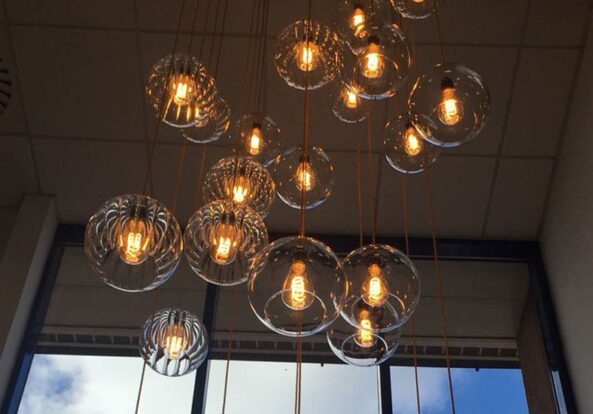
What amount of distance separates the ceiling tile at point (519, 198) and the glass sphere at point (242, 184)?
8.54 ft

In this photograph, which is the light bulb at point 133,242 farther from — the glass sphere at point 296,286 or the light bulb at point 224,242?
the glass sphere at point 296,286

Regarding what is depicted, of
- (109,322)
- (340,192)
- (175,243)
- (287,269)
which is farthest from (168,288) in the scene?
(287,269)

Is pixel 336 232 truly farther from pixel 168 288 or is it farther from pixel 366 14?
pixel 366 14

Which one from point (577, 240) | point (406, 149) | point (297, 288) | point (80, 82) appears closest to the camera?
point (297, 288)

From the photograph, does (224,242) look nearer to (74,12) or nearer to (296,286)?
(296,286)

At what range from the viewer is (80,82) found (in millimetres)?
4332

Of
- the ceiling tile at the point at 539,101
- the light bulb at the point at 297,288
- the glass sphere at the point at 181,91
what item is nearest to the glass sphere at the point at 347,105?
the glass sphere at the point at 181,91

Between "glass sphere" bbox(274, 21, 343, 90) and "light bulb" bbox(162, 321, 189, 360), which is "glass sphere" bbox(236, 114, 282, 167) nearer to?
"glass sphere" bbox(274, 21, 343, 90)

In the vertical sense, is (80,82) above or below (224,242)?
above

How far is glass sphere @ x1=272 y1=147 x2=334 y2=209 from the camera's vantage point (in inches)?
96.2

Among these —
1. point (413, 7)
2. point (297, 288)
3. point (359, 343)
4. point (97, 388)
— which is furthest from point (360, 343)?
point (97, 388)

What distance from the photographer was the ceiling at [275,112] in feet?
13.5

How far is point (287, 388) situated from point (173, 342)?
1.91 meters

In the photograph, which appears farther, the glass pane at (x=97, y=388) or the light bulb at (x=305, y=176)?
the glass pane at (x=97, y=388)
